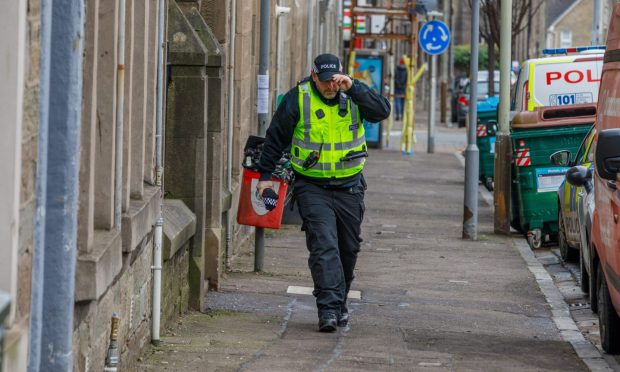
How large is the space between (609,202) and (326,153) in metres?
1.90

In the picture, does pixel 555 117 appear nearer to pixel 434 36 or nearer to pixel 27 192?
pixel 27 192

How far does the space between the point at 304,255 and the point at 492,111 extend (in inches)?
372

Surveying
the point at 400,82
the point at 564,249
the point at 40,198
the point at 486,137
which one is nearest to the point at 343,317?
the point at 40,198

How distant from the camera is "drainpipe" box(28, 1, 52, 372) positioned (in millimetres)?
4984

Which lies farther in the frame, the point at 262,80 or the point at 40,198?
the point at 262,80

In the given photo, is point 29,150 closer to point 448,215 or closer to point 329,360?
point 329,360

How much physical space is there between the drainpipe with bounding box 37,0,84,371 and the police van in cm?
1292

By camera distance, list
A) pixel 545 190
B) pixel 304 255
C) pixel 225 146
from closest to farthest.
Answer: pixel 225 146
pixel 304 255
pixel 545 190

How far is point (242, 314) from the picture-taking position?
10.3 meters

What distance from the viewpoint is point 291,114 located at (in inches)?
373

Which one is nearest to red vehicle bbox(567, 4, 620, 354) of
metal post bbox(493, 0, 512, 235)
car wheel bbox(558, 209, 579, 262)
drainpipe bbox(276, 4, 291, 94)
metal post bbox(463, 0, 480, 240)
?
car wheel bbox(558, 209, 579, 262)

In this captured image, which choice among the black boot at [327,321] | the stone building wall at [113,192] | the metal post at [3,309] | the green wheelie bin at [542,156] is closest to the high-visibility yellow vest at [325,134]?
the black boot at [327,321]

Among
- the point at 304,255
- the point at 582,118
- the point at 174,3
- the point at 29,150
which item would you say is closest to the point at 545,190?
the point at 582,118

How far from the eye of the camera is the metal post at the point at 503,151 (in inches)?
664
